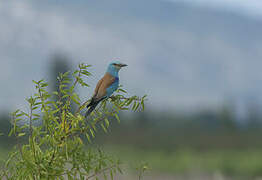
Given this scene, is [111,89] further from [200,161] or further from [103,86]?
[200,161]

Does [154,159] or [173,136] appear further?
[173,136]

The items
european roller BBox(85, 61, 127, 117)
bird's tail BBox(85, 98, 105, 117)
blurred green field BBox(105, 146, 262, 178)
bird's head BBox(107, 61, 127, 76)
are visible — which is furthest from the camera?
blurred green field BBox(105, 146, 262, 178)

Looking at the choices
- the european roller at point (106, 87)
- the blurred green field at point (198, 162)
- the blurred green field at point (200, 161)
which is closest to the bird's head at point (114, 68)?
the european roller at point (106, 87)

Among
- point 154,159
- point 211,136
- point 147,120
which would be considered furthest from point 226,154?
point 147,120

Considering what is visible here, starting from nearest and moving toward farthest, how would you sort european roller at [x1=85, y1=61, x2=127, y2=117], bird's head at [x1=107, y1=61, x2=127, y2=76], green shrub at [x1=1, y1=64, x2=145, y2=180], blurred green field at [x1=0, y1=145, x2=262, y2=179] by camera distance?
green shrub at [x1=1, y1=64, x2=145, y2=180] → european roller at [x1=85, y1=61, x2=127, y2=117] → bird's head at [x1=107, y1=61, x2=127, y2=76] → blurred green field at [x1=0, y1=145, x2=262, y2=179]

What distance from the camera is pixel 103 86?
3184 millimetres

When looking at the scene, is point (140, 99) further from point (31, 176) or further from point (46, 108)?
point (31, 176)

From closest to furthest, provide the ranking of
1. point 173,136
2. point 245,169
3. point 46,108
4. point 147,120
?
point 46,108 → point 245,169 → point 173,136 → point 147,120

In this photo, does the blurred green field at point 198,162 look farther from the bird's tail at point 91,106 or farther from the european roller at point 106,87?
the bird's tail at point 91,106

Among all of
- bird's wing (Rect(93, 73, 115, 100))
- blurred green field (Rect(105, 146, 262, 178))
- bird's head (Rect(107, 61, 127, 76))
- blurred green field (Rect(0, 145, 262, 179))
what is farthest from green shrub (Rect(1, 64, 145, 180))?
blurred green field (Rect(105, 146, 262, 178))

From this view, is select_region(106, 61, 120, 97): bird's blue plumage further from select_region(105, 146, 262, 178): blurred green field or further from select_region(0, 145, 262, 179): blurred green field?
select_region(105, 146, 262, 178): blurred green field

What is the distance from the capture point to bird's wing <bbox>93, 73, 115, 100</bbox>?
3.07 meters

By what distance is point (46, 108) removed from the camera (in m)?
2.59

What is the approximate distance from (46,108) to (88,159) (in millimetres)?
368
